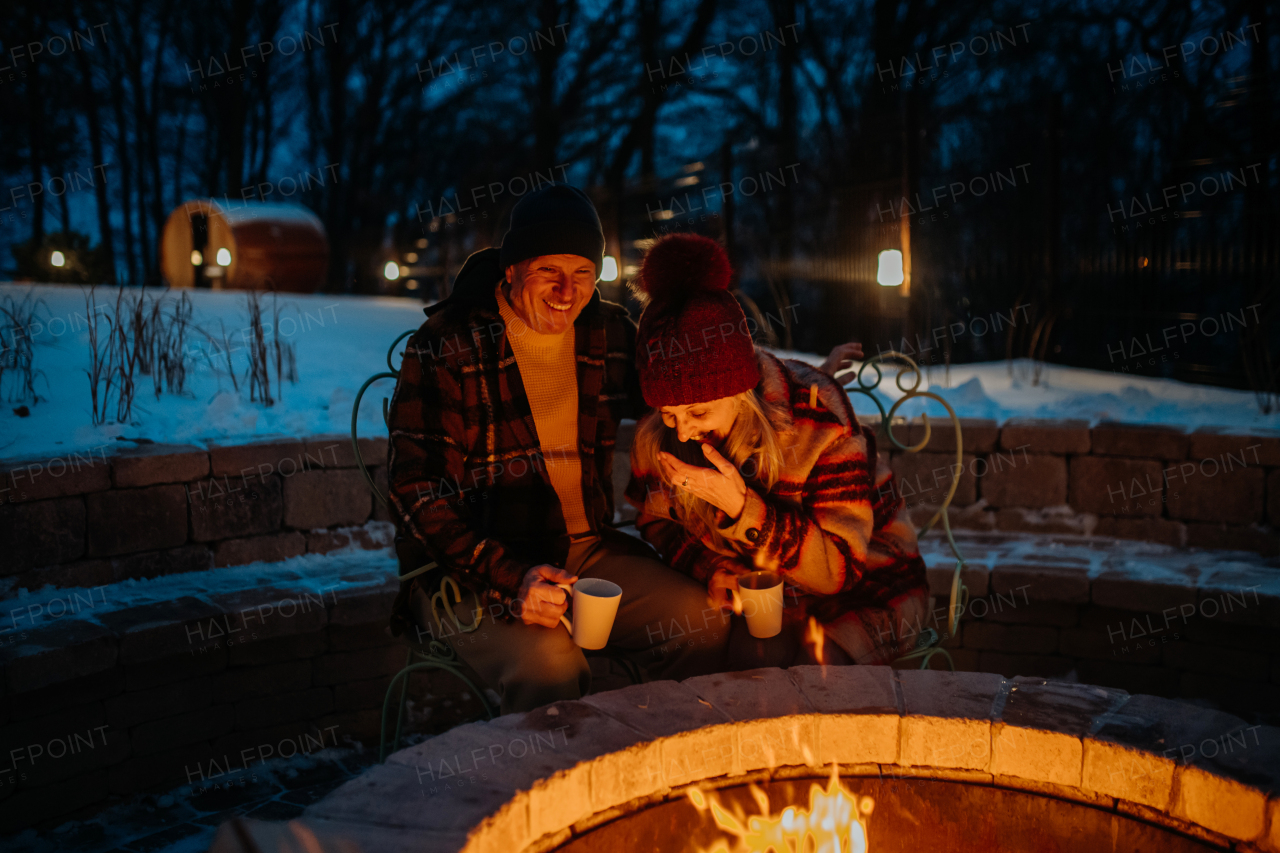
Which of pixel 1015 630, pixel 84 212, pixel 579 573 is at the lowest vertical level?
pixel 1015 630

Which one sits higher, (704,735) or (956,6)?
(956,6)

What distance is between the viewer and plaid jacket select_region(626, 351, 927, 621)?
2.36 meters

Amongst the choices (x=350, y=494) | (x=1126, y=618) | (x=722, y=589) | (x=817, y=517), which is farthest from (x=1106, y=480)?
(x=350, y=494)

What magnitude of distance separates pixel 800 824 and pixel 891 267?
5.03m

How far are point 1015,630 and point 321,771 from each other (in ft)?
9.86

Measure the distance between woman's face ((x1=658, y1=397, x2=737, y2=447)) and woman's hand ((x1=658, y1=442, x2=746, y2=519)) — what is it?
2.4 inches

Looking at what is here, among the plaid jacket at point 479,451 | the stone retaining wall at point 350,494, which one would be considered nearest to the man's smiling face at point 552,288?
the plaid jacket at point 479,451

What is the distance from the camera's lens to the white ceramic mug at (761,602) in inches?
88.8

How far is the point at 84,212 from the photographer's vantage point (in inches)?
1036

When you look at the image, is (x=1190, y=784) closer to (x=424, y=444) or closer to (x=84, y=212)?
(x=424, y=444)

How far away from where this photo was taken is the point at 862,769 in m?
1.93

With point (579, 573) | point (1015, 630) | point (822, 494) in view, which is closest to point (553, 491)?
point (579, 573)

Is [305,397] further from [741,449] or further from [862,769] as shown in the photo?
[862,769]

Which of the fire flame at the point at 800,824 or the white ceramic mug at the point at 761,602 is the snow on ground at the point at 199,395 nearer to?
the white ceramic mug at the point at 761,602
